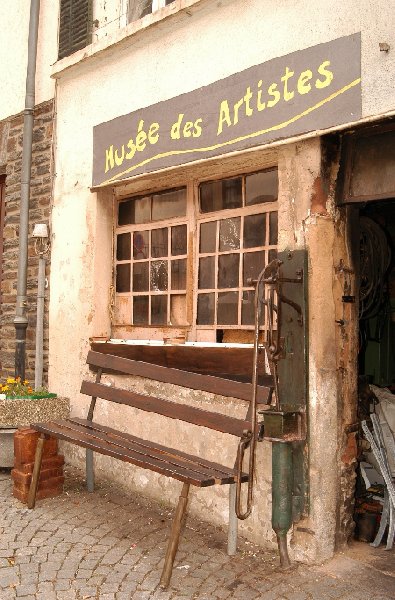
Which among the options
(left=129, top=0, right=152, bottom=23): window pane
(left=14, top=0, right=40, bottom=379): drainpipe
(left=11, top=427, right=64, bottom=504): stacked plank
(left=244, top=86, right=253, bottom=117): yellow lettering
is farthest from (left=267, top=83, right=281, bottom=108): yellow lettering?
(left=14, top=0, right=40, bottom=379): drainpipe

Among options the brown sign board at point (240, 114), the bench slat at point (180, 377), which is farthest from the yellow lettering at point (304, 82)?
the bench slat at point (180, 377)

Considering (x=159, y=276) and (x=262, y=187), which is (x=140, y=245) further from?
(x=262, y=187)

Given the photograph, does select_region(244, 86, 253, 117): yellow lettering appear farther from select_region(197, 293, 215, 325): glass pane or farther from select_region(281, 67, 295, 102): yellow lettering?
select_region(197, 293, 215, 325): glass pane

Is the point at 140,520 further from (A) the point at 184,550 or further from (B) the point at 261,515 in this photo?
(B) the point at 261,515

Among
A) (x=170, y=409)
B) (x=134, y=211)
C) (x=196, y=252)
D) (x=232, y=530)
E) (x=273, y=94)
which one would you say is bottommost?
(x=232, y=530)

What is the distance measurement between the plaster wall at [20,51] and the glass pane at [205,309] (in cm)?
286

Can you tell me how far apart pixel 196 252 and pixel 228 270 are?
0.38 m

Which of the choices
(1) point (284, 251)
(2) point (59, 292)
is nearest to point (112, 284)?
(2) point (59, 292)

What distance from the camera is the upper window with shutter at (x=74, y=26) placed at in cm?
580

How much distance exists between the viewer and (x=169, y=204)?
521 centimetres

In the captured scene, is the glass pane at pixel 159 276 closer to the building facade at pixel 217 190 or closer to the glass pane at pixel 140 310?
the building facade at pixel 217 190

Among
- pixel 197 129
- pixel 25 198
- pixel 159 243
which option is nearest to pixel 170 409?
pixel 159 243

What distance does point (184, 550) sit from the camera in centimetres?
384

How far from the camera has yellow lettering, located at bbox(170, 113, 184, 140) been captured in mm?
4637
